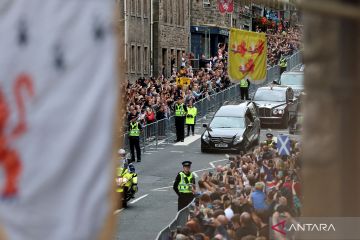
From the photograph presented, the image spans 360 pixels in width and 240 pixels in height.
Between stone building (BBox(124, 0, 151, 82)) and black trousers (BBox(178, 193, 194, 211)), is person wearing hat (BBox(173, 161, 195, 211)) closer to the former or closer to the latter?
black trousers (BBox(178, 193, 194, 211))

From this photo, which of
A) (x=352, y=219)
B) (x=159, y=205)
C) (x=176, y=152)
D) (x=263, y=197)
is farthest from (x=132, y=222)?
(x=352, y=219)

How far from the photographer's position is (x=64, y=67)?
443cm

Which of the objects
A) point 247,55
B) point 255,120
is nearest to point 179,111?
point 255,120

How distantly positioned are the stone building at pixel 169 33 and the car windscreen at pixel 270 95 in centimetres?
1541

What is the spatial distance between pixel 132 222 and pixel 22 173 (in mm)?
20048

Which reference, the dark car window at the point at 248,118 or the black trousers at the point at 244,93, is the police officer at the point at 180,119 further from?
the black trousers at the point at 244,93

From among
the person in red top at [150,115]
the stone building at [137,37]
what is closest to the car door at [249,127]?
the person in red top at [150,115]

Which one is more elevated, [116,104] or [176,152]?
[116,104]

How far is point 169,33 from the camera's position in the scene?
6241 centimetres

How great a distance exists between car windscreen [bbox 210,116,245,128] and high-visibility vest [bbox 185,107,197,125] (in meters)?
1.92

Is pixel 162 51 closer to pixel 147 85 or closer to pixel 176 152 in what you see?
pixel 147 85

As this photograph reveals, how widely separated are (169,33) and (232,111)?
81.3ft

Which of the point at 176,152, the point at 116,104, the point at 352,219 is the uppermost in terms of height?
the point at 116,104

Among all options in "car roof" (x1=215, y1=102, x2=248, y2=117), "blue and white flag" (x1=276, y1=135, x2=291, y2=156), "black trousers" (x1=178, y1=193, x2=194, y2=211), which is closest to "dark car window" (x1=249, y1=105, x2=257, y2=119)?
"car roof" (x1=215, y1=102, x2=248, y2=117)
